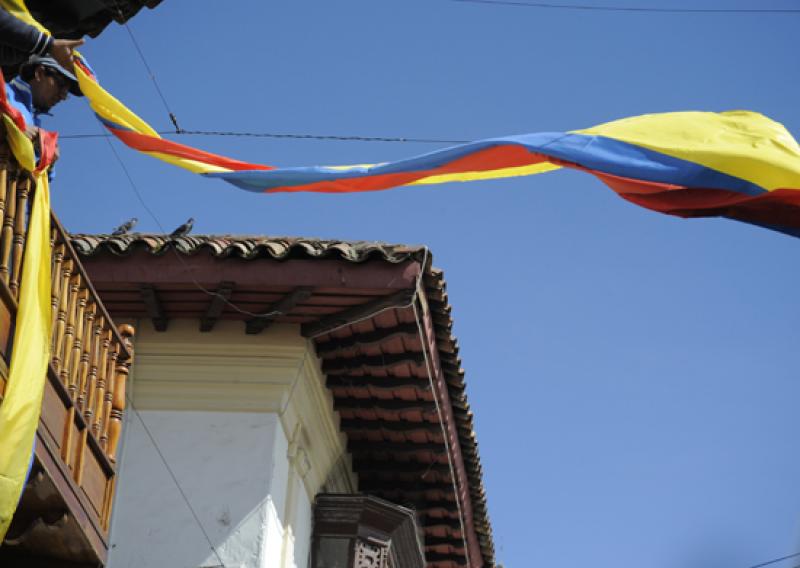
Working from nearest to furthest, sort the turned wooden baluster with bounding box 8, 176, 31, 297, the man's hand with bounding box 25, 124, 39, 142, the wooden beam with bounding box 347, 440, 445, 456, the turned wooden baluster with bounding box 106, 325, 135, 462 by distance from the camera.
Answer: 1. the turned wooden baluster with bounding box 8, 176, 31, 297
2. the man's hand with bounding box 25, 124, 39, 142
3. the turned wooden baluster with bounding box 106, 325, 135, 462
4. the wooden beam with bounding box 347, 440, 445, 456

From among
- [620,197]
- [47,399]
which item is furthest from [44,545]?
[620,197]

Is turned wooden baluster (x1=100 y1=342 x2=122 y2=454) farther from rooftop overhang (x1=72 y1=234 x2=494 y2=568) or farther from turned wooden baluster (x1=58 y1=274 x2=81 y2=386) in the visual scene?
rooftop overhang (x1=72 y1=234 x2=494 y2=568)

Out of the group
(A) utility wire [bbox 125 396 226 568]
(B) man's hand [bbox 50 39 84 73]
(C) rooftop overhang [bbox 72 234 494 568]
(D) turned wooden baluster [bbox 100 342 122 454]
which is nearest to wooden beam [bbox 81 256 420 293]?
(C) rooftop overhang [bbox 72 234 494 568]

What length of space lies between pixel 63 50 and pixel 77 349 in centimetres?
180

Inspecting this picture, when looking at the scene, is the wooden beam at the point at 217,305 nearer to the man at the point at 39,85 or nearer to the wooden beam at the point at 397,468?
the man at the point at 39,85

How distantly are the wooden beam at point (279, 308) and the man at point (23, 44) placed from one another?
2522 millimetres

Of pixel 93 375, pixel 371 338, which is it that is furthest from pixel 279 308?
pixel 93 375

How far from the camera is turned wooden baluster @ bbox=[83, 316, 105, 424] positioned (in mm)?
10055

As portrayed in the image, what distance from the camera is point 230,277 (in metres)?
12.1

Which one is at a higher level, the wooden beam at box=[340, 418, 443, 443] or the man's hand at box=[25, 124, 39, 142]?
the wooden beam at box=[340, 418, 443, 443]

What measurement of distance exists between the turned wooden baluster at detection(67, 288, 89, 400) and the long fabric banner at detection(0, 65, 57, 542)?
62cm

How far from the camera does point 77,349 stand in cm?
992

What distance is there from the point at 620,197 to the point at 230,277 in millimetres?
3022

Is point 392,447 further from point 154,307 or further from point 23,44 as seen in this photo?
point 23,44
